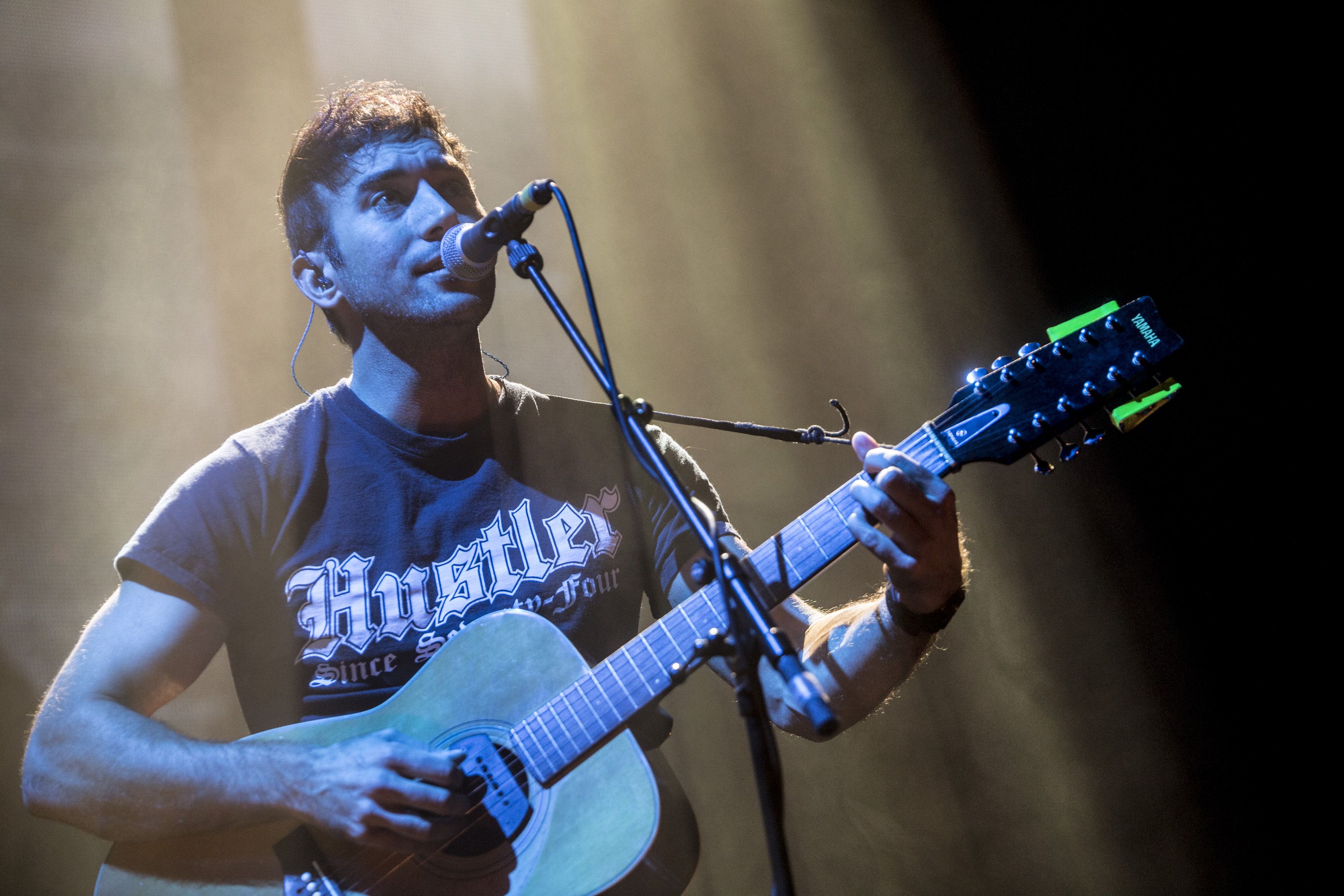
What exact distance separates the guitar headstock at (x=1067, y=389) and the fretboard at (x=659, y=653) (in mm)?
92

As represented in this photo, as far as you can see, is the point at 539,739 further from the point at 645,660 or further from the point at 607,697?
the point at 645,660

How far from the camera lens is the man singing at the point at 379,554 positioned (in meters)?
1.48

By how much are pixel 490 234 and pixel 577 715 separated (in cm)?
94

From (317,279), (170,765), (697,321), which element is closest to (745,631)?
(170,765)

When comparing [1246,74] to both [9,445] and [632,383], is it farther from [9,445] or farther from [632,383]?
[9,445]

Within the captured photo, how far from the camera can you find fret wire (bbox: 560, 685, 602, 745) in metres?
1.49

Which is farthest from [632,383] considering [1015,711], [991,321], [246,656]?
[1015,711]

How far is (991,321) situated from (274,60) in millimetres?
2903

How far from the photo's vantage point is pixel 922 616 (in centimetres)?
154

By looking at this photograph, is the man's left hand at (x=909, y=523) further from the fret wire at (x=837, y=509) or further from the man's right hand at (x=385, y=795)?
the man's right hand at (x=385, y=795)

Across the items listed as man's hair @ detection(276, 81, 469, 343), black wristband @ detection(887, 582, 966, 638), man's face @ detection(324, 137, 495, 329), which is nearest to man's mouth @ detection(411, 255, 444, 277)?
man's face @ detection(324, 137, 495, 329)

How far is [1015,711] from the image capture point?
2.78 m

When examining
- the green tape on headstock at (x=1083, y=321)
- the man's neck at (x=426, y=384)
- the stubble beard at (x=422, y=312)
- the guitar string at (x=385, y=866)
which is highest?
the stubble beard at (x=422, y=312)

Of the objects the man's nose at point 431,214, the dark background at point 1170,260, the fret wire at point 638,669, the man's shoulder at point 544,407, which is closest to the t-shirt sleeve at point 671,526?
the man's shoulder at point 544,407
